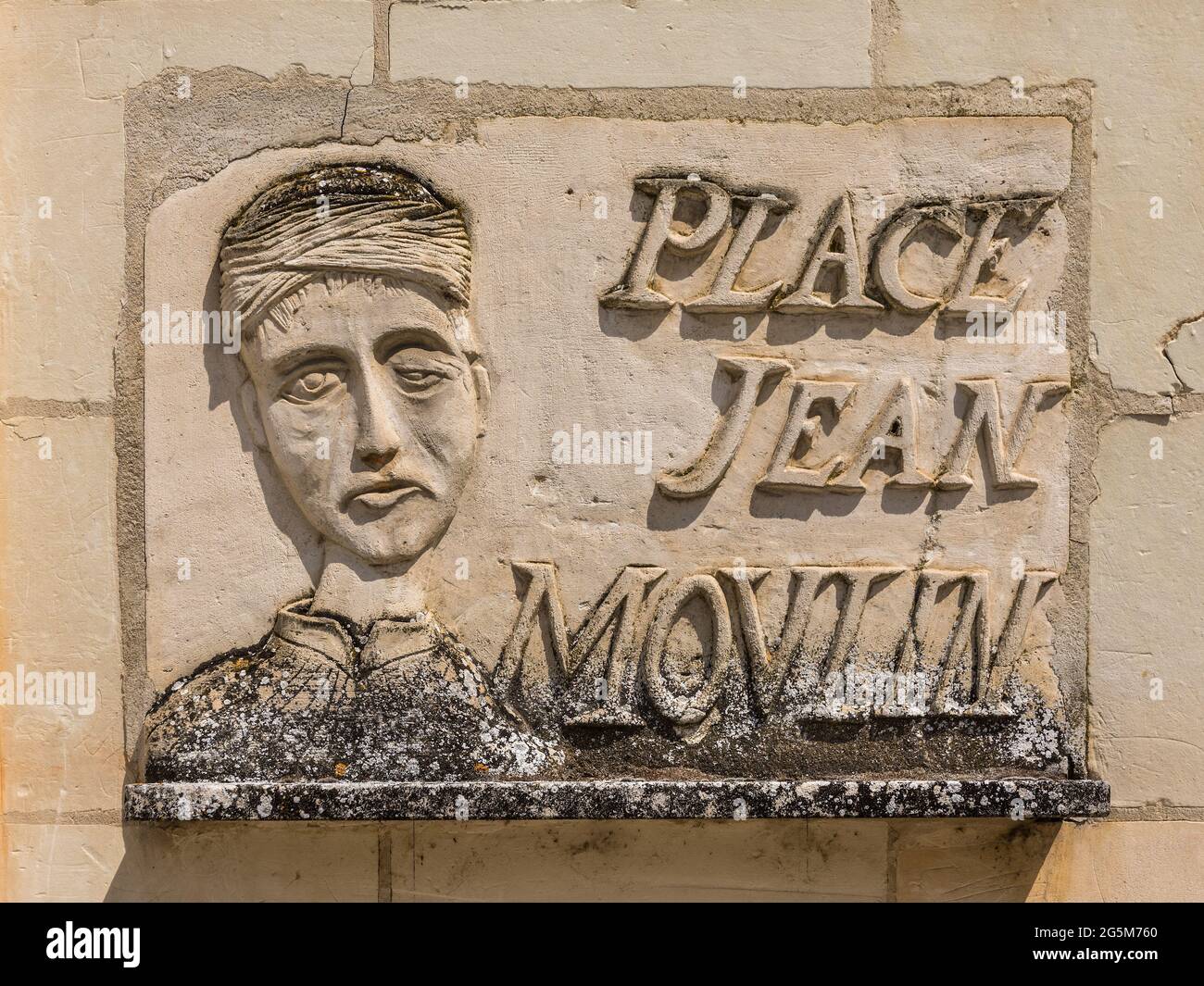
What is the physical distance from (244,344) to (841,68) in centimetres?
159

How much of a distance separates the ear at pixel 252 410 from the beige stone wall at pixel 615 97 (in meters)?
0.31

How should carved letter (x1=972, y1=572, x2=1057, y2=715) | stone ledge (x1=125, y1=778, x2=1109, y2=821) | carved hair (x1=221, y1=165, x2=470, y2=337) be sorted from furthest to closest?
carved letter (x1=972, y1=572, x2=1057, y2=715) → carved hair (x1=221, y1=165, x2=470, y2=337) → stone ledge (x1=125, y1=778, x2=1109, y2=821)

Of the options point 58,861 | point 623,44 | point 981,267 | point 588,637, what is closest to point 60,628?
point 58,861

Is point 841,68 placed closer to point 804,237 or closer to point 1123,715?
point 804,237

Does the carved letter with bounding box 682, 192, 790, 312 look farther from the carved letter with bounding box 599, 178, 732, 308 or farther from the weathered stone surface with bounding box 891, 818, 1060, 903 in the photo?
the weathered stone surface with bounding box 891, 818, 1060, 903

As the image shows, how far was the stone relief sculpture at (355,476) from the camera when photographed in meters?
2.91

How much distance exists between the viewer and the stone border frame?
3031 mm

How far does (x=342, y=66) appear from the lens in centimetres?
306

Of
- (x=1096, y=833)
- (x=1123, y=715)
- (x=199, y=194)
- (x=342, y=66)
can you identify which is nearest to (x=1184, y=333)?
(x=1123, y=715)

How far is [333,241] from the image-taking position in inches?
115

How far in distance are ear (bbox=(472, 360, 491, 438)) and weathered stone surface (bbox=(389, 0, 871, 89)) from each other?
704 mm

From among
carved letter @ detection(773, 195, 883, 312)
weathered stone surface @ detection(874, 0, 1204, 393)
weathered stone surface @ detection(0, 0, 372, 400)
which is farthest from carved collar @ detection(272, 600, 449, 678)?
weathered stone surface @ detection(874, 0, 1204, 393)

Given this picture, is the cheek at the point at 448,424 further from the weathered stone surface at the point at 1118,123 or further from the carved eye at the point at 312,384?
the weathered stone surface at the point at 1118,123

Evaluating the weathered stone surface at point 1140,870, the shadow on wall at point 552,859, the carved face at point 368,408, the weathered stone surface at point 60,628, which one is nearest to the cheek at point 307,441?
the carved face at point 368,408
